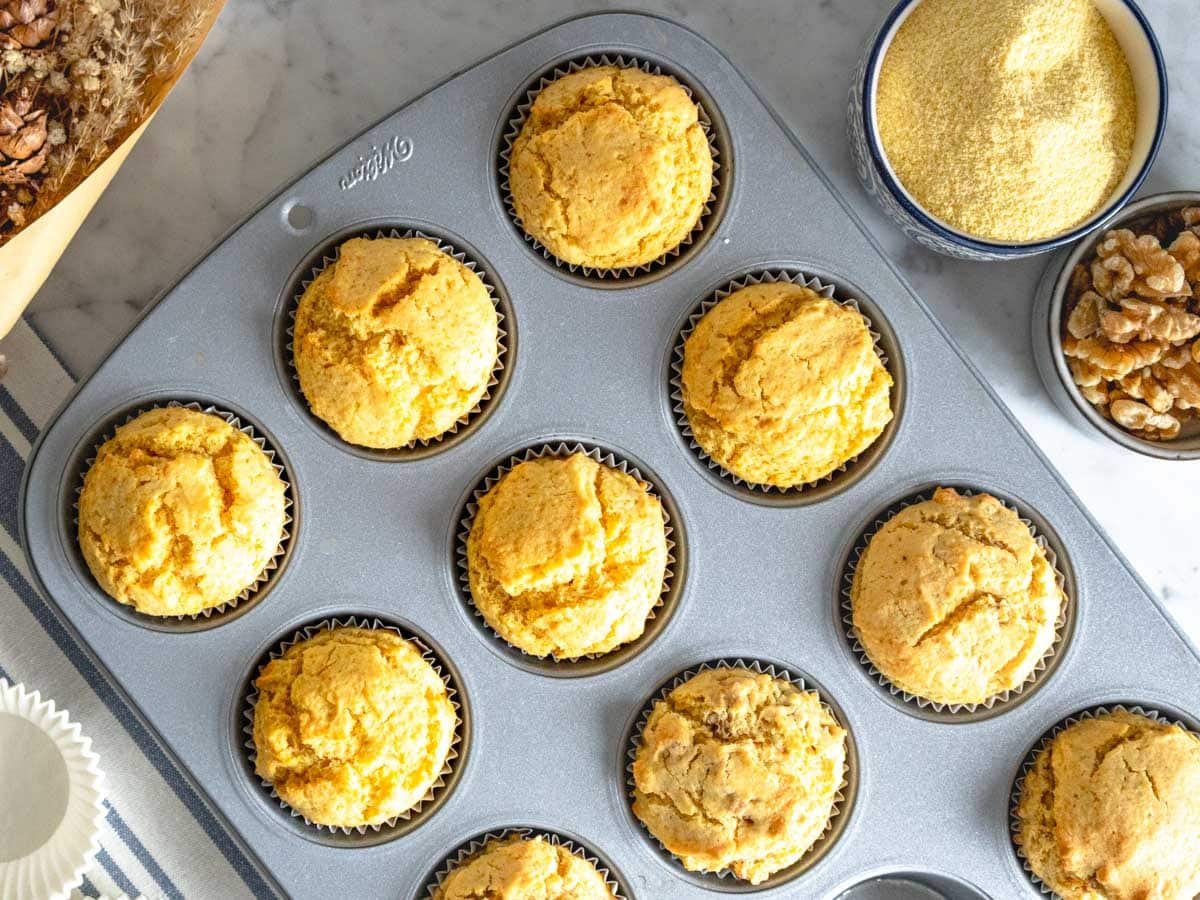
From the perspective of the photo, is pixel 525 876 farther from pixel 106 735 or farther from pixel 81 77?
pixel 81 77

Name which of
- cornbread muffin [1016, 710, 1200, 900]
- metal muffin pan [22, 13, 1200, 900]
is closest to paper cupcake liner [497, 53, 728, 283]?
metal muffin pan [22, 13, 1200, 900]

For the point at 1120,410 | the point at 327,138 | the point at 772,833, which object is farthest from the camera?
the point at 327,138

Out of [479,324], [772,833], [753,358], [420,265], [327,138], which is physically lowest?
[772,833]

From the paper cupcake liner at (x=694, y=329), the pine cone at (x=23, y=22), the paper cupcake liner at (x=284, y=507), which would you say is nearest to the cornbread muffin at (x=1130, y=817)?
the paper cupcake liner at (x=694, y=329)

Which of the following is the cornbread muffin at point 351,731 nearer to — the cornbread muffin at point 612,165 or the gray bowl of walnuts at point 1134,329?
the cornbread muffin at point 612,165

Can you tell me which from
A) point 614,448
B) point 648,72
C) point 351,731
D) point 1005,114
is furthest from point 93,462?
point 1005,114

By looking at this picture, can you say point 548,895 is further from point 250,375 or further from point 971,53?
point 971,53

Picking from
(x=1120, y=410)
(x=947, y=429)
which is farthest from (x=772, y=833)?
(x=1120, y=410)
